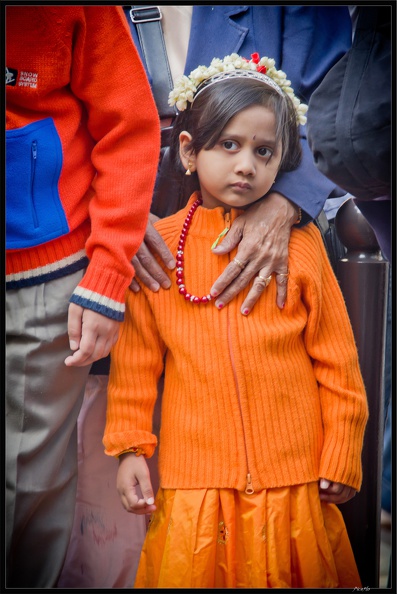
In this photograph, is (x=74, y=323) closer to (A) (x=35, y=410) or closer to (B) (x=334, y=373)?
(A) (x=35, y=410)

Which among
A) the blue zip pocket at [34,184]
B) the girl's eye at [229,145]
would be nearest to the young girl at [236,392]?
the girl's eye at [229,145]

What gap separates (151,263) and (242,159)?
29 centimetres

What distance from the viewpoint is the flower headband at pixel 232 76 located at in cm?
128

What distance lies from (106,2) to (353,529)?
4.14ft

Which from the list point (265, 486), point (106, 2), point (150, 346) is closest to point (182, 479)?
point (265, 486)

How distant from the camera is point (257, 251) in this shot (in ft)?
4.30

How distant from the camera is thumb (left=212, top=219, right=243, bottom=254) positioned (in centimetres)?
131

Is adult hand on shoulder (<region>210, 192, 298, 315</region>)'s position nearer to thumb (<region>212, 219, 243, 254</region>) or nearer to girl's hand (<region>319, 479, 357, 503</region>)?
thumb (<region>212, 219, 243, 254</region>)

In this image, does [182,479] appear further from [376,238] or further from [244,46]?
[244,46]

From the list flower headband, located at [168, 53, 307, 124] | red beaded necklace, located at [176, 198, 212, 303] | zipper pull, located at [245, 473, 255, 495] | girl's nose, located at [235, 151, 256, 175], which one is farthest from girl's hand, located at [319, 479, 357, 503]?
flower headband, located at [168, 53, 307, 124]

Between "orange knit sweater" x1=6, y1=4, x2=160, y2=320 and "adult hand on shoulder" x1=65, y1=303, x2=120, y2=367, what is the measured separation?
0.9 inches

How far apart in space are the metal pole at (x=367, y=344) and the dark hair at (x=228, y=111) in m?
0.24

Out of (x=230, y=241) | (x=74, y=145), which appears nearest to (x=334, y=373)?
(x=230, y=241)

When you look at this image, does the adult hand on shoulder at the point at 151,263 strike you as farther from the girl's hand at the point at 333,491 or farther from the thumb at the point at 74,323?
the girl's hand at the point at 333,491
